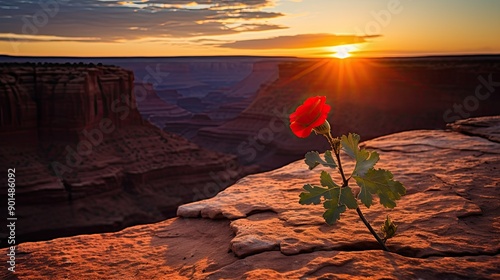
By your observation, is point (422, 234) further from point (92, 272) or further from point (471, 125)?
point (471, 125)

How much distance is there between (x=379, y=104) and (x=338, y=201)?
40122mm

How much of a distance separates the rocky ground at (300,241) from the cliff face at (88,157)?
822 inches

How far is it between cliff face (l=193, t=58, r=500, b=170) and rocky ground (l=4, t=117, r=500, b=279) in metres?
34.4

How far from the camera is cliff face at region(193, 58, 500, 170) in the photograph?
1403 inches

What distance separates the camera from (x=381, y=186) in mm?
2146

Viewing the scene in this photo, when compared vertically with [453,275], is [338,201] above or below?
above

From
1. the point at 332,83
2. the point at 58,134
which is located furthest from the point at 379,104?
the point at 58,134

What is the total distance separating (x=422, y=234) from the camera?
8.07ft
